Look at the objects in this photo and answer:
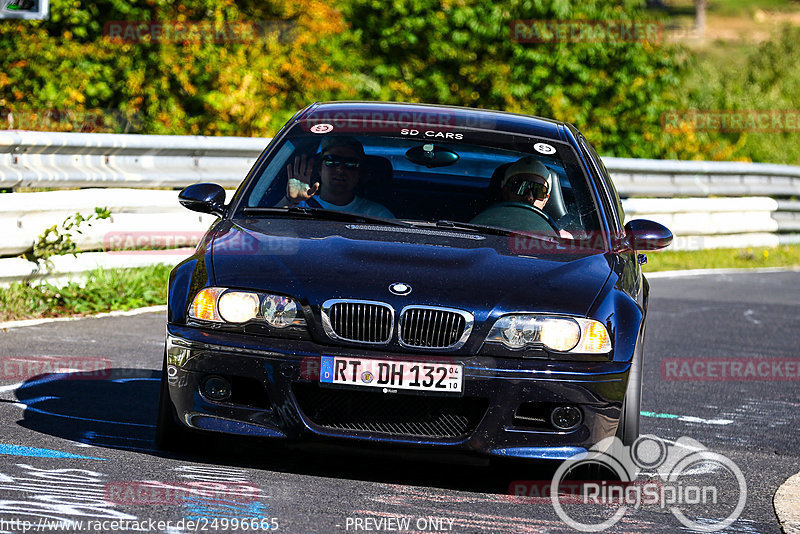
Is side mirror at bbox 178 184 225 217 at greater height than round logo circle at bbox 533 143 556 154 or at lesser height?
lesser

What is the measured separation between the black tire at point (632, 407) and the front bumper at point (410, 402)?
6.2 inches

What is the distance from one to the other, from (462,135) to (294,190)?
2.87 ft

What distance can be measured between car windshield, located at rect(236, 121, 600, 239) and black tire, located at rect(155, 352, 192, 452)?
1.06 m

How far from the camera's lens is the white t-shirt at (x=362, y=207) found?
595 centimetres

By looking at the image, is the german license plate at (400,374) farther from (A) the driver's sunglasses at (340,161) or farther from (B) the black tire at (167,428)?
(A) the driver's sunglasses at (340,161)

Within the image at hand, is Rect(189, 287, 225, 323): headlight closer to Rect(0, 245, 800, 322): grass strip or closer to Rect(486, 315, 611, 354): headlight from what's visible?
Rect(486, 315, 611, 354): headlight

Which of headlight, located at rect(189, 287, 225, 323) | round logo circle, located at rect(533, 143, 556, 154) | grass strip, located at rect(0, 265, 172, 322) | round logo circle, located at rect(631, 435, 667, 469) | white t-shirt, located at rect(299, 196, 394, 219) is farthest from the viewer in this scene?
grass strip, located at rect(0, 265, 172, 322)

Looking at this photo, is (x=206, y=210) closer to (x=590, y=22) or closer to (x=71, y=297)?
(x=71, y=297)

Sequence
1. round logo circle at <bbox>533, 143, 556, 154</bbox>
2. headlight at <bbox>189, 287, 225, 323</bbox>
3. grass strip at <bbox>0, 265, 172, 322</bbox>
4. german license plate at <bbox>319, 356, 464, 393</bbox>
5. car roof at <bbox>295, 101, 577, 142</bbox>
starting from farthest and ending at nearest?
grass strip at <bbox>0, 265, 172, 322</bbox>
car roof at <bbox>295, 101, 577, 142</bbox>
round logo circle at <bbox>533, 143, 556, 154</bbox>
headlight at <bbox>189, 287, 225, 323</bbox>
german license plate at <bbox>319, 356, 464, 393</bbox>

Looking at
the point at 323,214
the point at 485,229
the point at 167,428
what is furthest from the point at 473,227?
the point at 167,428

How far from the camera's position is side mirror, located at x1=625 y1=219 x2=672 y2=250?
20.2 feet

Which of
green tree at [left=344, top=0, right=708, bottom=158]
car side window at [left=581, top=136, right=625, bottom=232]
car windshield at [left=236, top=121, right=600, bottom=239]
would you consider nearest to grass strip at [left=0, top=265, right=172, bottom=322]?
car windshield at [left=236, top=121, right=600, bottom=239]

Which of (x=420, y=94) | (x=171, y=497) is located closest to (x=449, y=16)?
(x=420, y=94)

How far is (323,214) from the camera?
5.88m
